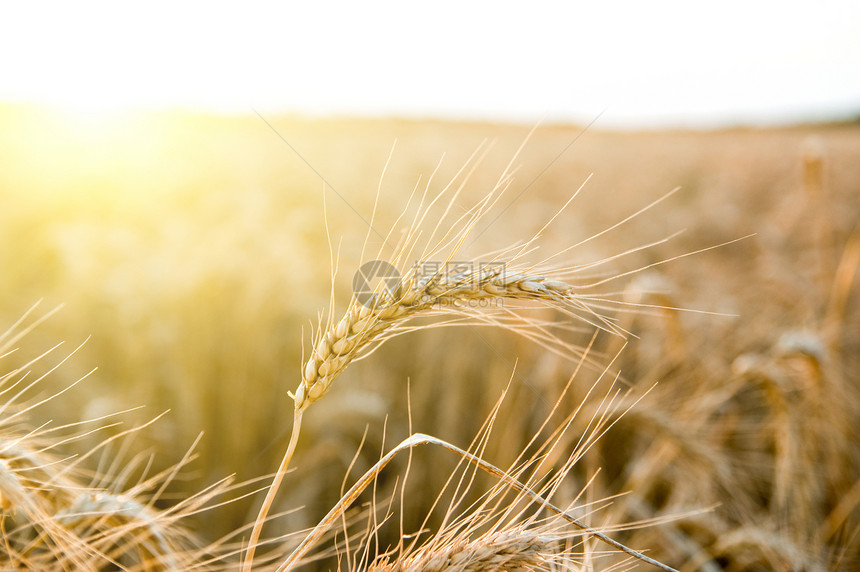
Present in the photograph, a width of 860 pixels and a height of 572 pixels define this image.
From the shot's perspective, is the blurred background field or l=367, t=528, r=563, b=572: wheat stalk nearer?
l=367, t=528, r=563, b=572: wheat stalk

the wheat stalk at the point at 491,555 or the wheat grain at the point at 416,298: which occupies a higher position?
the wheat grain at the point at 416,298

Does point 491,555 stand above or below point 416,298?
below

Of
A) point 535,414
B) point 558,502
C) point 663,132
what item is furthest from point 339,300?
point 663,132

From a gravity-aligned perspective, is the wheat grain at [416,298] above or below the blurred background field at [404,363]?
above

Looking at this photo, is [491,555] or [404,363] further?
[404,363]

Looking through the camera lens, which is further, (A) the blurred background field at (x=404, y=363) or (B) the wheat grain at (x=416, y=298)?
(A) the blurred background field at (x=404, y=363)

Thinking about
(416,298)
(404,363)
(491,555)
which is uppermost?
(416,298)

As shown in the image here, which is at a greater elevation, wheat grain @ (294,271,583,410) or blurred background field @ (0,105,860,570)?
wheat grain @ (294,271,583,410)

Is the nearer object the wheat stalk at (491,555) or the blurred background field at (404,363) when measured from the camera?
the wheat stalk at (491,555)

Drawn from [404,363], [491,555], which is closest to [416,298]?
[491,555]

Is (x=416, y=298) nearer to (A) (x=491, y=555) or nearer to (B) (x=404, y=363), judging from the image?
(A) (x=491, y=555)

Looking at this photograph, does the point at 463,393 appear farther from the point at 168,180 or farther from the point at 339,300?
the point at 168,180

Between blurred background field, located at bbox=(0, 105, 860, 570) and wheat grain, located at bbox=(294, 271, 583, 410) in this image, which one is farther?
blurred background field, located at bbox=(0, 105, 860, 570)

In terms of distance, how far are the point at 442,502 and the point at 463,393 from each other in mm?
541
